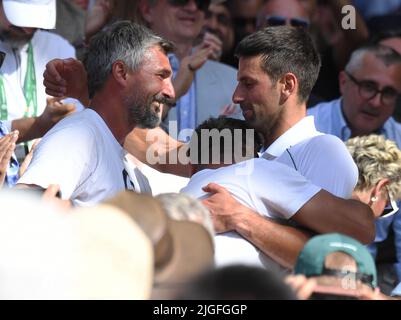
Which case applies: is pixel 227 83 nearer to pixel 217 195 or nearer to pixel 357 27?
pixel 357 27

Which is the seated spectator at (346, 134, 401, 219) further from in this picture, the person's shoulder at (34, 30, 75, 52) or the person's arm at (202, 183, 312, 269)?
the person's shoulder at (34, 30, 75, 52)

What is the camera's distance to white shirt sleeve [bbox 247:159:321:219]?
12.2 feet

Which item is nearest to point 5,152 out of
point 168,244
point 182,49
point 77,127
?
point 77,127

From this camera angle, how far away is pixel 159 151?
493 cm

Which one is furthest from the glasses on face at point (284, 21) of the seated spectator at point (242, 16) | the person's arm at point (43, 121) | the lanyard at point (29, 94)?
the person's arm at point (43, 121)

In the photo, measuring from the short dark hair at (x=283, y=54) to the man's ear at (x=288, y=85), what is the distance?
0.01m

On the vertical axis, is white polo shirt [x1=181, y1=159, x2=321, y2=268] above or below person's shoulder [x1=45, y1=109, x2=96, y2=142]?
below

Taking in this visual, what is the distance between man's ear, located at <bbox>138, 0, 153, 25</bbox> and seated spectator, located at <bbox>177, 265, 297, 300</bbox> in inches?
141

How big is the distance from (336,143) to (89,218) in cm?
184

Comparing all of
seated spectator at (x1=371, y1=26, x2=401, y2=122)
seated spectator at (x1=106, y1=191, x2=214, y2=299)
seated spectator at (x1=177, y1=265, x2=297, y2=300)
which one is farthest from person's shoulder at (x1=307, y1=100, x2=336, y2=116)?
seated spectator at (x1=177, y1=265, x2=297, y2=300)

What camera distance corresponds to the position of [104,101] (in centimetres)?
438

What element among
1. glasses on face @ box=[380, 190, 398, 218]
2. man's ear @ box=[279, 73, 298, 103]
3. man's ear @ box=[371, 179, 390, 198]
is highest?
man's ear @ box=[279, 73, 298, 103]

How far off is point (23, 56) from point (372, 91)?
166 cm
